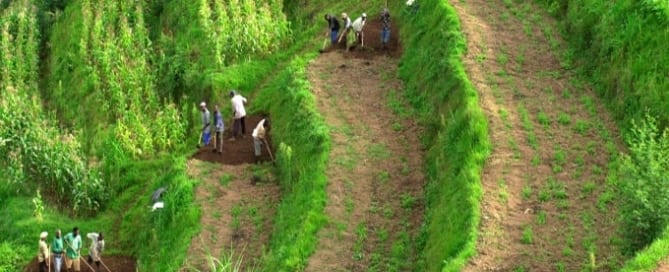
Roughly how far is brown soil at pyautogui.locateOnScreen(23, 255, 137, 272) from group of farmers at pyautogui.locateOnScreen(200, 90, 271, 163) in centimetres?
301

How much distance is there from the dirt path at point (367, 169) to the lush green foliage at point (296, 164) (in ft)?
0.63

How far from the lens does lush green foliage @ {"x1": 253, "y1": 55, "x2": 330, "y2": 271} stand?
552 inches

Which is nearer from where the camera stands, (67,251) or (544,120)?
(544,120)

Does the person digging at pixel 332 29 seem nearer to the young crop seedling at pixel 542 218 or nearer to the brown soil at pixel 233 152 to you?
the brown soil at pixel 233 152

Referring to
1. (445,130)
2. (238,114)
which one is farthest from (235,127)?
(445,130)

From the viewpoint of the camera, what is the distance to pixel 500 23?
19.8m

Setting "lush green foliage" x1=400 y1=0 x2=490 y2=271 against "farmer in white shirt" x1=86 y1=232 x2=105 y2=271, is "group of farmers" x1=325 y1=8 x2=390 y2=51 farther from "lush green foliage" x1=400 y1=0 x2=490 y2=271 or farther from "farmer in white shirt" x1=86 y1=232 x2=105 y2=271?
"farmer in white shirt" x1=86 y1=232 x2=105 y2=271

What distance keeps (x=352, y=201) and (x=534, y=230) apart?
12.1 feet

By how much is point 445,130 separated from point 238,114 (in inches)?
191

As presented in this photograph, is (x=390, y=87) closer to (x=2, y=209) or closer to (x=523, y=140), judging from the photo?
(x=523, y=140)

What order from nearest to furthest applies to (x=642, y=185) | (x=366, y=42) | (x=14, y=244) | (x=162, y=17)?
(x=642, y=185) < (x=14, y=244) < (x=366, y=42) < (x=162, y=17)

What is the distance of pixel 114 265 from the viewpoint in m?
17.1

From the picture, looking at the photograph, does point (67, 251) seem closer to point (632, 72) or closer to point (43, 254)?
point (43, 254)

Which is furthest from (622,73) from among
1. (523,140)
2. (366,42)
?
(366,42)
